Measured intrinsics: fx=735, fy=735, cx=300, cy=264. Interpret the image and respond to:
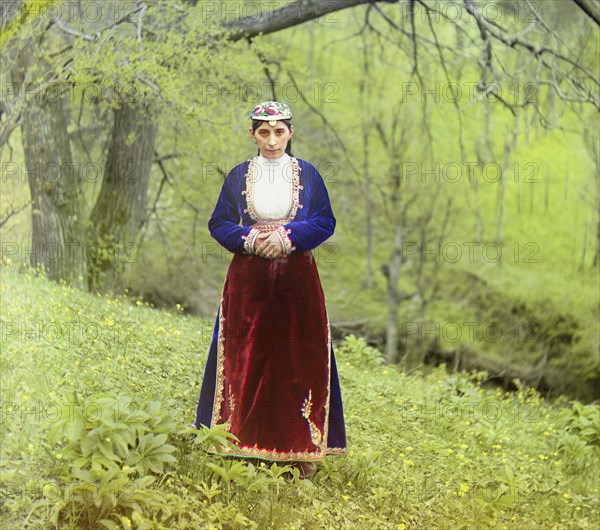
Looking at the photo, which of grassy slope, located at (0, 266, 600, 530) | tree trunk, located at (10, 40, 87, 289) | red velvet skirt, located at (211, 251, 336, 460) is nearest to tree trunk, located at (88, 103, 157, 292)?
tree trunk, located at (10, 40, 87, 289)

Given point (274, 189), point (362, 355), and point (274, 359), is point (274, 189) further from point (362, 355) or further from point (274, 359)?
point (362, 355)

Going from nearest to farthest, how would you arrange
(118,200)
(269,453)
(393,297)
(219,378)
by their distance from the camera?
(269,453) → (219,378) → (118,200) → (393,297)

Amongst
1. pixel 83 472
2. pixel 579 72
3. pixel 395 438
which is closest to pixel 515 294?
pixel 579 72

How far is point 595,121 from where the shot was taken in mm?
9633

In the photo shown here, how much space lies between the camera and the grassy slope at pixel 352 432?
4.27 metres

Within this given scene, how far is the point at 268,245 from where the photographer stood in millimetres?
4203

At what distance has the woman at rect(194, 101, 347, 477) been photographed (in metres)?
4.32

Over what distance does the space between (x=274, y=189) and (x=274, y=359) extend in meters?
1.01

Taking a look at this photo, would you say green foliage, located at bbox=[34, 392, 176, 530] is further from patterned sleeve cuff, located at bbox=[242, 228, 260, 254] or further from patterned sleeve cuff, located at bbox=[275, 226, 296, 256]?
patterned sleeve cuff, located at bbox=[275, 226, 296, 256]

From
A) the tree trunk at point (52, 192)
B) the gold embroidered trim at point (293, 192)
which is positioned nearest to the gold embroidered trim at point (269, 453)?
the gold embroidered trim at point (293, 192)

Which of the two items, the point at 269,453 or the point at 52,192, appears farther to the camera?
the point at 52,192

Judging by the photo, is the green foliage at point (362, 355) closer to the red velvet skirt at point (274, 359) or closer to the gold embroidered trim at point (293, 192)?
the red velvet skirt at point (274, 359)

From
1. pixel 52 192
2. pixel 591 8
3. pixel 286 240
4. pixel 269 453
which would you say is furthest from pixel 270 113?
pixel 52 192

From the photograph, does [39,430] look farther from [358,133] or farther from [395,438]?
[358,133]
